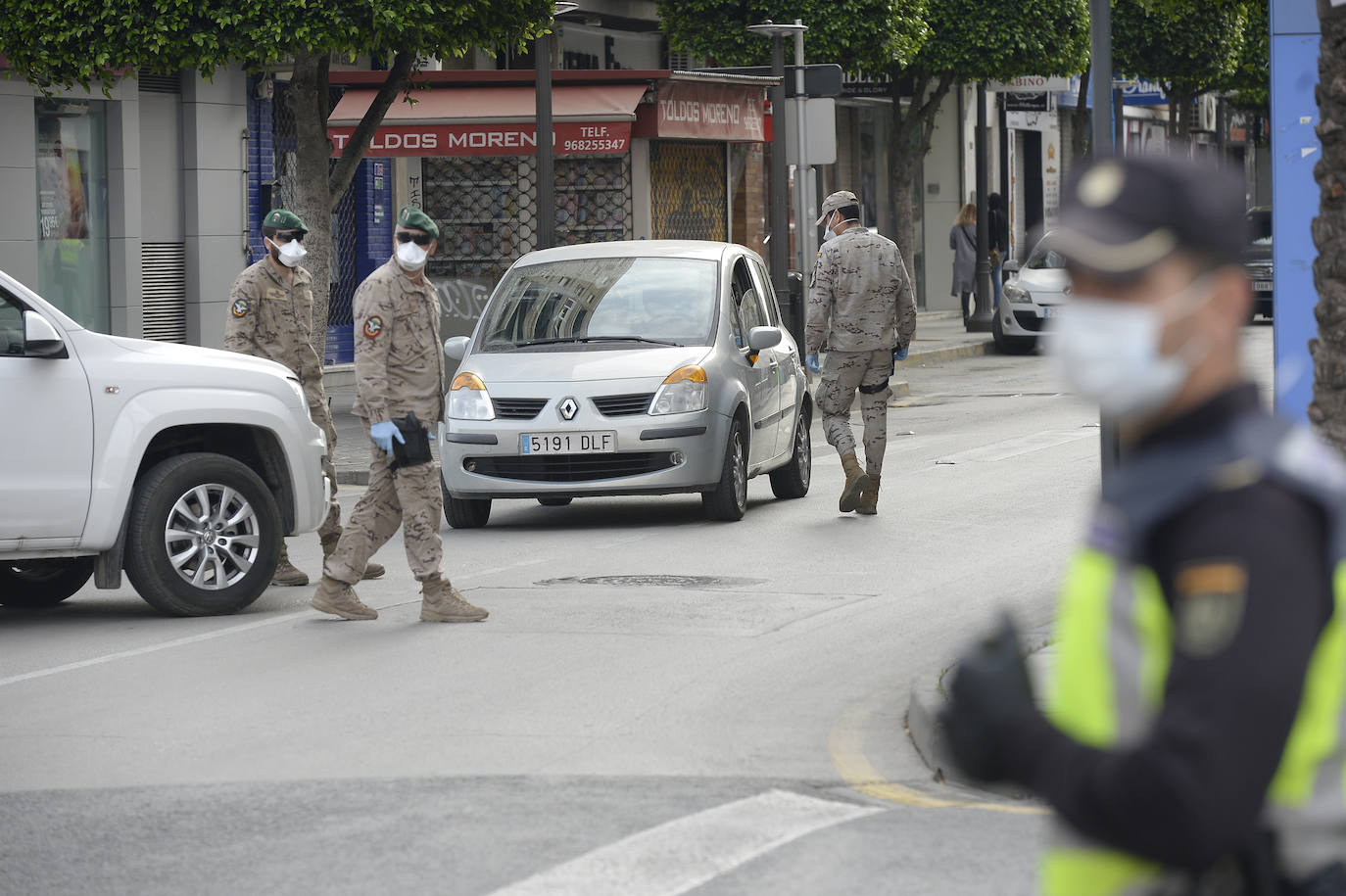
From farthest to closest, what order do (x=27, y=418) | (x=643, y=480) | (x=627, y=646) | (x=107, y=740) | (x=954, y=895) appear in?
(x=643, y=480) → (x=27, y=418) → (x=627, y=646) → (x=107, y=740) → (x=954, y=895)

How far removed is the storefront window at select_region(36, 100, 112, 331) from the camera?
20375 mm

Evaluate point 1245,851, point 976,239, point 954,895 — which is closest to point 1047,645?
point 954,895

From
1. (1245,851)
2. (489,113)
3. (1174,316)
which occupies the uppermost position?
(489,113)

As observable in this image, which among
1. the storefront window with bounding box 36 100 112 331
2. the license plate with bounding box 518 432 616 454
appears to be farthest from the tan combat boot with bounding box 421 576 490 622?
the storefront window with bounding box 36 100 112 331

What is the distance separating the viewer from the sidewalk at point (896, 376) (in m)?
16.3

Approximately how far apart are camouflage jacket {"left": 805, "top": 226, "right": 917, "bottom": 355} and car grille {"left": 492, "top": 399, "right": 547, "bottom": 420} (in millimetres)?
1803

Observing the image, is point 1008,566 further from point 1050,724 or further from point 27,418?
point 1050,724

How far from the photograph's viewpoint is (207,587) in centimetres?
956

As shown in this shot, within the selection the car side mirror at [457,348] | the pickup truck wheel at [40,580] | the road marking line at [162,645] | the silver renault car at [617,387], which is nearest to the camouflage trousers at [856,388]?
the silver renault car at [617,387]

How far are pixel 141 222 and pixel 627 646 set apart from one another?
1451 centimetres

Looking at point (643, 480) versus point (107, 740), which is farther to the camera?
point (643, 480)

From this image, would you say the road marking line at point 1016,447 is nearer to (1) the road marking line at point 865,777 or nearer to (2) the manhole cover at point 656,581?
(2) the manhole cover at point 656,581

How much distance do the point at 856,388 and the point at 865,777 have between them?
703cm

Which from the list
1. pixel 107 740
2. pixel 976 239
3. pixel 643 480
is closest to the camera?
pixel 107 740
